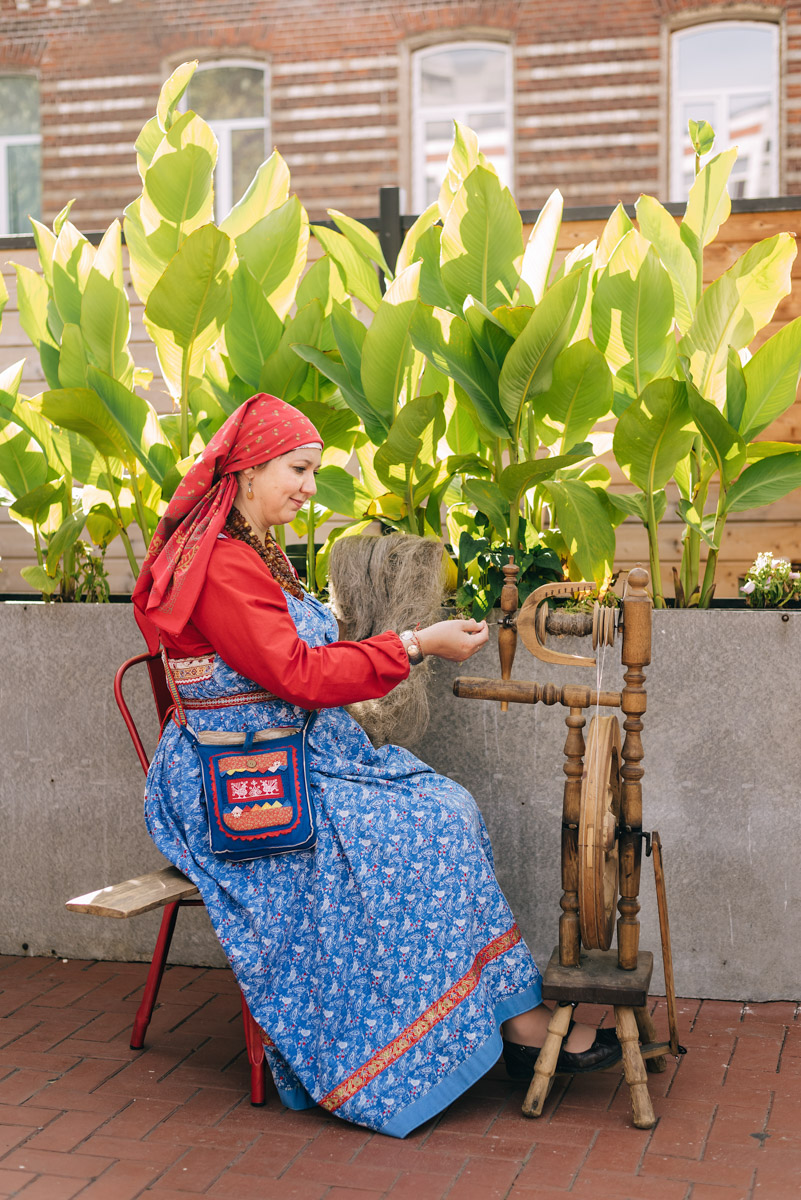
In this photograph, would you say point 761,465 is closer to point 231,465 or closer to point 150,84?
point 231,465

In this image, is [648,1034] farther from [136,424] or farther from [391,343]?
[136,424]

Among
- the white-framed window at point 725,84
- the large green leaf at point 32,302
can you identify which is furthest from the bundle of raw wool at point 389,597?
the white-framed window at point 725,84

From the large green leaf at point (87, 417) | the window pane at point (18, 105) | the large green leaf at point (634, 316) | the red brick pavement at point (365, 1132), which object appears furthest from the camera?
the window pane at point (18, 105)

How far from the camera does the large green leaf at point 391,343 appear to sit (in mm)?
2898

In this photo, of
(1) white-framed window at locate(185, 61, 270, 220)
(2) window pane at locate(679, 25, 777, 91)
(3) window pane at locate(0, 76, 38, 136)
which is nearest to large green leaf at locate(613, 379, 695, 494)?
(2) window pane at locate(679, 25, 777, 91)

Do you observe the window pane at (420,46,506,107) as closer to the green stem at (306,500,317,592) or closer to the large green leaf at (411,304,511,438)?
the green stem at (306,500,317,592)

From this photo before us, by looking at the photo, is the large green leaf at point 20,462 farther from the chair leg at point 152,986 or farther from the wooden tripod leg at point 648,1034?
the wooden tripod leg at point 648,1034

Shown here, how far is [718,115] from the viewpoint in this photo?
9742 millimetres

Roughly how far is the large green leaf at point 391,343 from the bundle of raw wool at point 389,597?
36 centimetres

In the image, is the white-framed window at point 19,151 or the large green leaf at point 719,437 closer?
the large green leaf at point 719,437

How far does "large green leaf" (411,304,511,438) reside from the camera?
2912 millimetres

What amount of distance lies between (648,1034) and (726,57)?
8859 millimetres

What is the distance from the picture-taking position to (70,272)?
129 inches

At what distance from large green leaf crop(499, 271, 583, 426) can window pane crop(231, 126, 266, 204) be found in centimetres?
826
